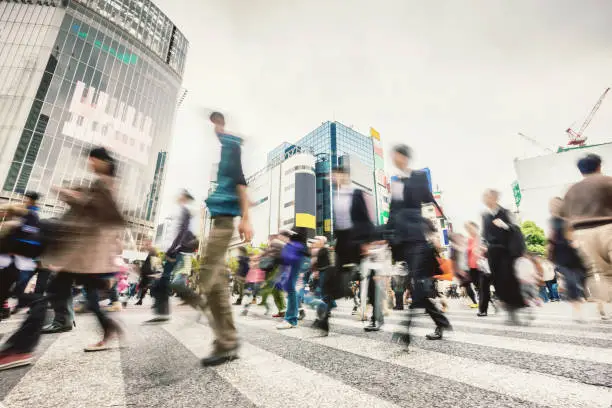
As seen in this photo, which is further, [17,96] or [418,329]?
[17,96]

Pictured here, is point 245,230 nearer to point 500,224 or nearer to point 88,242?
point 88,242

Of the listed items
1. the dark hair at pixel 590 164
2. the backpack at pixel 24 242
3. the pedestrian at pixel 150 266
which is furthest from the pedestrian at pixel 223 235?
the pedestrian at pixel 150 266

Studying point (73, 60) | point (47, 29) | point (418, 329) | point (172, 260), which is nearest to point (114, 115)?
point (73, 60)

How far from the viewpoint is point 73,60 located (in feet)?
120

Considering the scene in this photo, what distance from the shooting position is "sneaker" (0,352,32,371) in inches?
76.7

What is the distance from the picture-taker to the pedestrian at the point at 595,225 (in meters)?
2.29

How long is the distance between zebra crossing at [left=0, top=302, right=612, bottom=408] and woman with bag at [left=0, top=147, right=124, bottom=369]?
57cm

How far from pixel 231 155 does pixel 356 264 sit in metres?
1.78

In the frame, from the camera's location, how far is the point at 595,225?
2359 mm

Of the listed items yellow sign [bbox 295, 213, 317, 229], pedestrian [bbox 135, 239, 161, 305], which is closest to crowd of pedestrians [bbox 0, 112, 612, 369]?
pedestrian [bbox 135, 239, 161, 305]

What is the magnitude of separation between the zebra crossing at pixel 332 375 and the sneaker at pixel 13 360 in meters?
0.04

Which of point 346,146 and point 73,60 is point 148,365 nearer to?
point 73,60

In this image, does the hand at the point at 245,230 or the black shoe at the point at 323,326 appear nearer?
the hand at the point at 245,230

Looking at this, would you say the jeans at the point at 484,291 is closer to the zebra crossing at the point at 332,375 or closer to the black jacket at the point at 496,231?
the black jacket at the point at 496,231
